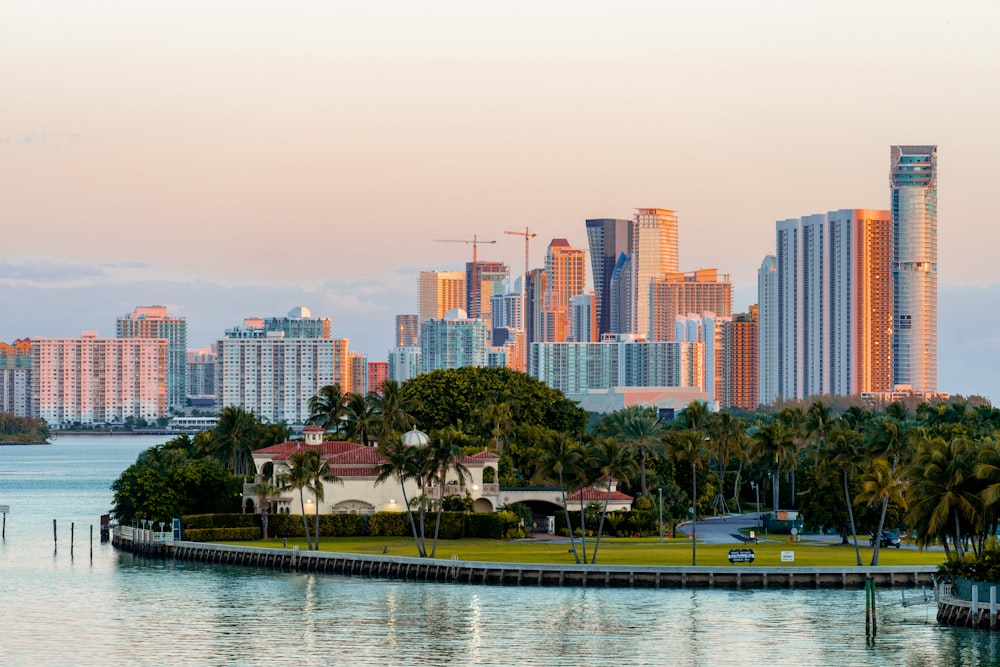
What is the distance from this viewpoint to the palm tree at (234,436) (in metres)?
152

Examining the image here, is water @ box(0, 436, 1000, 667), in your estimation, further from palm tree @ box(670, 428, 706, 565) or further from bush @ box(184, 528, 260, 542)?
palm tree @ box(670, 428, 706, 565)

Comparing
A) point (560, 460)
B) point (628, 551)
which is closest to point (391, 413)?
point (628, 551)

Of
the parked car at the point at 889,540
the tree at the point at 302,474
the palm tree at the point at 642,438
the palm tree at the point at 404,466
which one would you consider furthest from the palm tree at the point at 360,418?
the parked car at the point at 889,540

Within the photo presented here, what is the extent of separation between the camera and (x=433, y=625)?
87938 mm

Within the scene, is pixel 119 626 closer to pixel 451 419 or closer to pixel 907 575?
pixel 907 575

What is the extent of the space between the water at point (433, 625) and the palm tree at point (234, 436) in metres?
39.3

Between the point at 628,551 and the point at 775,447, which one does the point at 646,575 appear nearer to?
the point at 628,551

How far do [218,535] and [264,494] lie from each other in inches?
173

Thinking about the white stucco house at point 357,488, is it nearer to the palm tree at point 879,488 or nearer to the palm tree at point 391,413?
the palm tree at point 391,413

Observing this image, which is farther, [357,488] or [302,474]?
[357,488]

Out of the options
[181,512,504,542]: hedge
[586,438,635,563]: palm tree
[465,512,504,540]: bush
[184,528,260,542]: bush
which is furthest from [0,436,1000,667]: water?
[465,512,504,540]: bush

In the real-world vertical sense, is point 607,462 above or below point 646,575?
above

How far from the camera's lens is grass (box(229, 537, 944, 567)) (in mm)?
109688

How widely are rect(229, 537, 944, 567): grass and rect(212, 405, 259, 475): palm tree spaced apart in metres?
27.5
